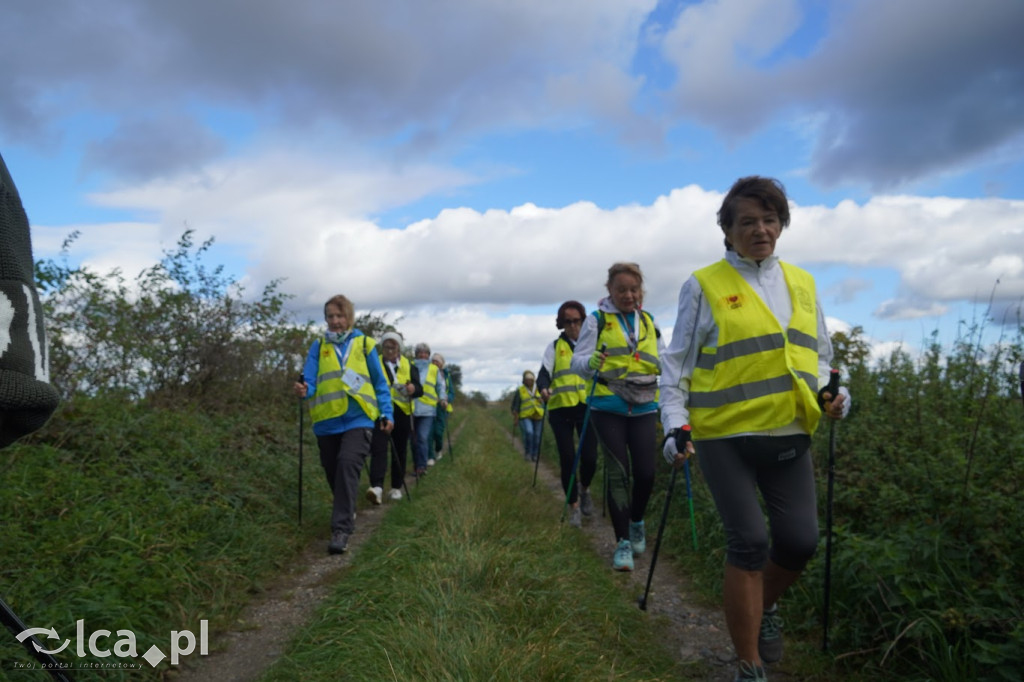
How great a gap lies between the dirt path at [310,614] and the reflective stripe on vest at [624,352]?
1.41m

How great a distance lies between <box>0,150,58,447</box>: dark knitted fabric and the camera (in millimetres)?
1417

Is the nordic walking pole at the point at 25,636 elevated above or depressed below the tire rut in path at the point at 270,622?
above

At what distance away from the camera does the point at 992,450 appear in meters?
4.27

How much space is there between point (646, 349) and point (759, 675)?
2884mm

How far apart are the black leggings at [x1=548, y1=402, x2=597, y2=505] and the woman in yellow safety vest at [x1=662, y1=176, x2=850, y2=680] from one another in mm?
3433

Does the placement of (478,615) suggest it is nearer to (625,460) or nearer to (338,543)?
(625,460)

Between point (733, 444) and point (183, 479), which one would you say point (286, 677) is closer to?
point (733, 444)

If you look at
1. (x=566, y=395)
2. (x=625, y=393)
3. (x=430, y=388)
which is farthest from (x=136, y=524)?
(x=430, y=388)

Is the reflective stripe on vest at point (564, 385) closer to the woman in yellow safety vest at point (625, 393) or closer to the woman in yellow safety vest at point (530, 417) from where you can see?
the woman in yellow safety vest at point (625, 393)

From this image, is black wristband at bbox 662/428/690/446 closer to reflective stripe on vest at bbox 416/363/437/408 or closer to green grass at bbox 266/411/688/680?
green grass at bbox 266/411/688/680

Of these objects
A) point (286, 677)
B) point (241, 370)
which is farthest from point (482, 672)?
point (241, 370)

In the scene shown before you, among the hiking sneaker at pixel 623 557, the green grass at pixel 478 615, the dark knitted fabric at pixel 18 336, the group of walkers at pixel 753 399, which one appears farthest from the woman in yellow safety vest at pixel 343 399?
the dark knitted fabric at pixel 18 336

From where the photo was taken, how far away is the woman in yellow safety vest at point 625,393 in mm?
5500

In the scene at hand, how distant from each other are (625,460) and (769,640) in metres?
2.19
